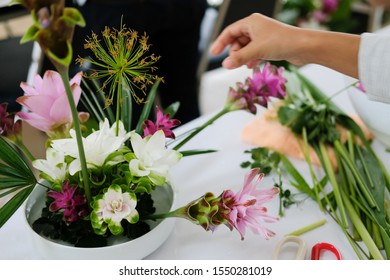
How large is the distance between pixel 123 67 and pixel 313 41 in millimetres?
313

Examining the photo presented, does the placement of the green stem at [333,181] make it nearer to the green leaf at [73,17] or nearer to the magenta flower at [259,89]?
the magenta flower at [259,89]

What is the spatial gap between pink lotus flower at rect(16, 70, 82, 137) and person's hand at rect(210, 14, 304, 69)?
270mm

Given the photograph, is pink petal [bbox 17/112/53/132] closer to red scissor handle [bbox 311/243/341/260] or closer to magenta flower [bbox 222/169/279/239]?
magenta flower [bbox 222/169/279/239]

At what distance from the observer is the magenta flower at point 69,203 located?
0.58 m

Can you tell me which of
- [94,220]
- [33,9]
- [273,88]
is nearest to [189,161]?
[273,88]

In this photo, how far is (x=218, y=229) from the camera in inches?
27.8

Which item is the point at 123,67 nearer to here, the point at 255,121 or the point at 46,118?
the point at 46,118

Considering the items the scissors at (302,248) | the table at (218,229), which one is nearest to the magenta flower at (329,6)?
the table at (218,229)

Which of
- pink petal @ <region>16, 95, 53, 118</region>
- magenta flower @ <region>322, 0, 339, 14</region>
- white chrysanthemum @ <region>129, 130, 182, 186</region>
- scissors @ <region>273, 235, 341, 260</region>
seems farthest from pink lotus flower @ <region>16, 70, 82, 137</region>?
magenta flower @ <region>322, 0, 339, 14</region>

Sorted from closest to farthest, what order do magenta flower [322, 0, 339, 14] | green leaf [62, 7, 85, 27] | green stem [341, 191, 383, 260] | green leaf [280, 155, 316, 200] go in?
green leaf [62, 7, 85, 27]
green stem [341, 191, 383, 260]
green leaf [280, 155, 316, 200]
magenta flower [322, 0, 339, 14]

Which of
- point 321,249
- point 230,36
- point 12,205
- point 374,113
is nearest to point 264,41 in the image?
point 230,36

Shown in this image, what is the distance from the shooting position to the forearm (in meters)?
0.69

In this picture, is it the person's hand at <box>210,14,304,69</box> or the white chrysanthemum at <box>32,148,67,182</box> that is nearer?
the white chrysanthemum at <box>32,148,67,182</box>

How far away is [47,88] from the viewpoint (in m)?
0.58
